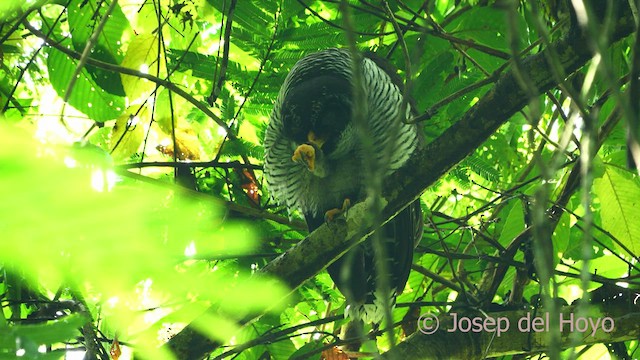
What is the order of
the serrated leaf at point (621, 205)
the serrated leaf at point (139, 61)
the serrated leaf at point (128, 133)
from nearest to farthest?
the serrated leaf at point (621, 205)
the serrated leaf at point (139, 61)
the serrated leaf at point (128, 133)

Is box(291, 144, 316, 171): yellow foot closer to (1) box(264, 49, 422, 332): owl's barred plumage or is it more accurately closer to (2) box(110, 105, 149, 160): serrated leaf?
(1) box(264, 49, 422, 332): owl's barred plumage

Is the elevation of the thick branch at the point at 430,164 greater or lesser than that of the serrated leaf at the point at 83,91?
lesser

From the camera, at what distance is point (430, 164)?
8.45 ft

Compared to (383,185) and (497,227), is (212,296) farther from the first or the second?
(497,227)

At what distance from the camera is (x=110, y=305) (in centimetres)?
92

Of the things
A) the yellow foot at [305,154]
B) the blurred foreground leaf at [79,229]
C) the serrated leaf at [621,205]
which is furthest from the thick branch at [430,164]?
the blurred foreground leaf at [79,229]

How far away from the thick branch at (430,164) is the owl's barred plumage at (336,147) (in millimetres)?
970

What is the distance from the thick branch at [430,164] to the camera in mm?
2305

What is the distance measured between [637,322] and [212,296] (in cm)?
Result: 276

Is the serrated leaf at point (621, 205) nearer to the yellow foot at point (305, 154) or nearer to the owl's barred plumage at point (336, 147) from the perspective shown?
the owl's barred plumage at point (336, 147)

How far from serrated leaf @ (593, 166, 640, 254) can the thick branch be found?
1.09 m

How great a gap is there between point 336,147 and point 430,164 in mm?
1352

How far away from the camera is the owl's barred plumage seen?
3.75m

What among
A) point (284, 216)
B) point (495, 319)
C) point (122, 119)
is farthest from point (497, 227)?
point (122, 119)
